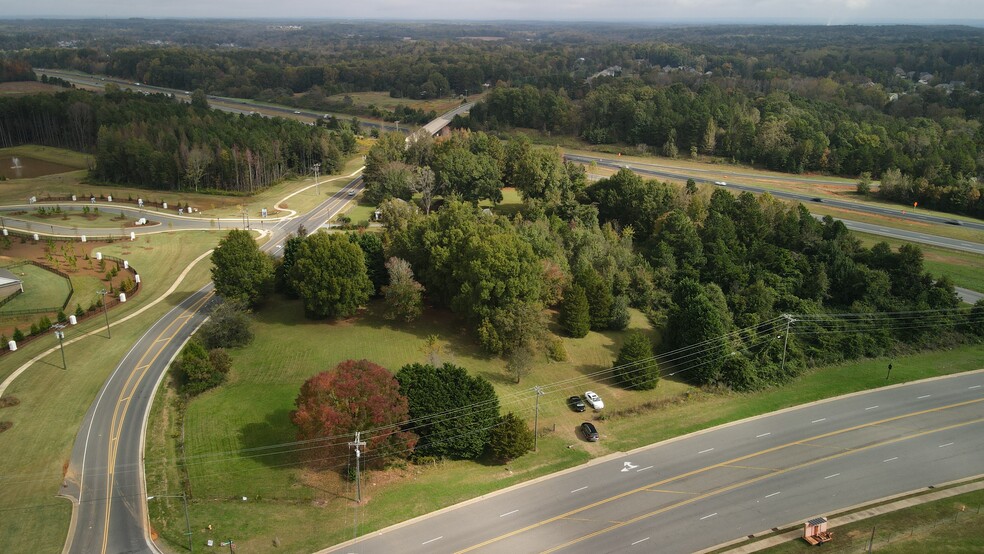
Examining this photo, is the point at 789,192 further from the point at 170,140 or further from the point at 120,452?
the point at 170,140

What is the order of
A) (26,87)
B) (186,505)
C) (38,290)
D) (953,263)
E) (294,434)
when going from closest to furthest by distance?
1. (186,505)
2. (294,434)
3. (38,290)
4. (953,263)
5. (26,87)

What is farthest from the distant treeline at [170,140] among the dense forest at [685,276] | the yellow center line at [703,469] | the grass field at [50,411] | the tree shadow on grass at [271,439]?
the yellow center line at [703,469]

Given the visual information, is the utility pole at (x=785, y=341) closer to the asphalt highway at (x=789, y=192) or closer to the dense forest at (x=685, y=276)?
the dense forest at (x=685, y=276)

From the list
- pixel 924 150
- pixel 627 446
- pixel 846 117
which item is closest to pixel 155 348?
pixel 627 446

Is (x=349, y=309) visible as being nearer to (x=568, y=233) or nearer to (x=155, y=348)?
(x=155, y=348)

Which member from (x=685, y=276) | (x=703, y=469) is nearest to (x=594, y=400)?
(x=703, y=469)

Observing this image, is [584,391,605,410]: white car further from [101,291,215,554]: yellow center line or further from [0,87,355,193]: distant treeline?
[0,87,355,193]: distant treeline
